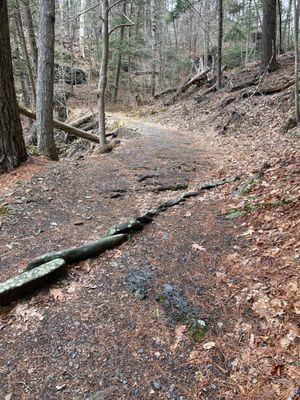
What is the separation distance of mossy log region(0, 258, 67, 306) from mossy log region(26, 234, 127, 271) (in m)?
0.15

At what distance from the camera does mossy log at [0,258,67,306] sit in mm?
3364

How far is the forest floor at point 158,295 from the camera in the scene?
8.38 ft

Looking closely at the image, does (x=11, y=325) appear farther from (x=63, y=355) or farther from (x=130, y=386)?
(x=130, y=386)

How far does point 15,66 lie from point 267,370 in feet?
58.1

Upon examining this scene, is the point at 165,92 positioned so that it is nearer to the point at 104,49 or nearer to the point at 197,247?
the point at 104,49

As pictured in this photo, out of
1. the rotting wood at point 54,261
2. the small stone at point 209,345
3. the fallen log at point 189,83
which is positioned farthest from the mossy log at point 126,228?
the fallen log at point 189,83

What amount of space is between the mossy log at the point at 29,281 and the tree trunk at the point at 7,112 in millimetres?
3926

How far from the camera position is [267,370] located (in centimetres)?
246

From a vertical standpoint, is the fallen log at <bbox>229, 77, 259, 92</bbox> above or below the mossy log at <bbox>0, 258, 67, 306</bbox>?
above

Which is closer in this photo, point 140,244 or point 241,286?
point 241,286

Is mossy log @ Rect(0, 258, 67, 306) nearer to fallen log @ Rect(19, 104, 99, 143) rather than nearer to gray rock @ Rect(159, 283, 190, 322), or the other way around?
gray rock @ Rect(159, 283, 190, 322)

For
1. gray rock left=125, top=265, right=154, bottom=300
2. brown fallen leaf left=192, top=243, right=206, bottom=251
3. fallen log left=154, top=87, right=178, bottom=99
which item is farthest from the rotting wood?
A: fallen log left=154, top=87, right=178, bottom=99

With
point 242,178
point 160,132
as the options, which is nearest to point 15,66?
point 160,132

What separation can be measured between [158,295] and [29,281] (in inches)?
54.1
